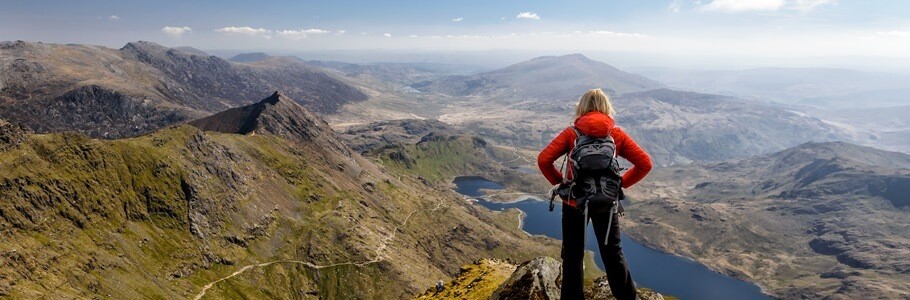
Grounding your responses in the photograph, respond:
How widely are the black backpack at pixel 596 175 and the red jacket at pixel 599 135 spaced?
31cm

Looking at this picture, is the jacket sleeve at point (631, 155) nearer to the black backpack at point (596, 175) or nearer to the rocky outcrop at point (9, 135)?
the black backpack at point (596, 175)

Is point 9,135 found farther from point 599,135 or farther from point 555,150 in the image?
point 599,135

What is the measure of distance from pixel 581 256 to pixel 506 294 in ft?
34.9

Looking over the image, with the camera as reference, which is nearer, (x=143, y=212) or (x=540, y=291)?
(x=540, y=291)

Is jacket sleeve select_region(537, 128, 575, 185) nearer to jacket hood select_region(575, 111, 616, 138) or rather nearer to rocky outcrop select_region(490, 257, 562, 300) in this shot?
jacket hood select_region(575, 111, 616, 138)

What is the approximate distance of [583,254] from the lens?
17203mm

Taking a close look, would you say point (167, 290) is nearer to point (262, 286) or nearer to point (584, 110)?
point (262, 286)

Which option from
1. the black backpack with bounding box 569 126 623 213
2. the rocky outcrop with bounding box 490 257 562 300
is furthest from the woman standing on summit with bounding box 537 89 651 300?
the rocky outcrop with bounding box 490 257 562 300

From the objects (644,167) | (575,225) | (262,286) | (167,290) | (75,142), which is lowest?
(262,286)

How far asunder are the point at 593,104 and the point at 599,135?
1.70m

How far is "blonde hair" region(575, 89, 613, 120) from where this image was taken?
17203 millimetres

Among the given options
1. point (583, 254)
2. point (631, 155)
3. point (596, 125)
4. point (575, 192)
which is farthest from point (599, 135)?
point (583, 254)

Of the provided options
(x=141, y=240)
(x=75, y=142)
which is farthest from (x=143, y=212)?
(x=75, y=142)

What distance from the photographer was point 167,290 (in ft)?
520
